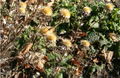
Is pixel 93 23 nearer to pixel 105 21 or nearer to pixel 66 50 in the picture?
pixel 105 21

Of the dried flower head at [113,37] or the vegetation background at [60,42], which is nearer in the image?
the vegetation background at [60,42]

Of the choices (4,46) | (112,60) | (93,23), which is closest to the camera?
(4,46)

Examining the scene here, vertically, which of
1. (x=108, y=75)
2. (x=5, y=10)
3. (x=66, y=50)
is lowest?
(x=108, y=75)

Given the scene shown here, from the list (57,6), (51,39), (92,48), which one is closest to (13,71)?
(51,39)

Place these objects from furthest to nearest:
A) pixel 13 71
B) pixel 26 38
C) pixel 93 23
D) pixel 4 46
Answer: pixel 93 23, pixel 26 38, pixel 13 71, pixel 4 46

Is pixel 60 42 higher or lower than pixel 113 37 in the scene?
higher

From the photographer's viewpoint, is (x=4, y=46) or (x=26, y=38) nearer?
(x=4, y=46)

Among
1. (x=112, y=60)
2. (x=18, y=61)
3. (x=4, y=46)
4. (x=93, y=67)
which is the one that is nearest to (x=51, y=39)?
(x=4, y=46)

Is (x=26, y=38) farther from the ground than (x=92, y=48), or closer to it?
farther from the ground

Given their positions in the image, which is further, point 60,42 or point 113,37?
point 113,37

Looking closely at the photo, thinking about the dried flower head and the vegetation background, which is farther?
the dried flower head
